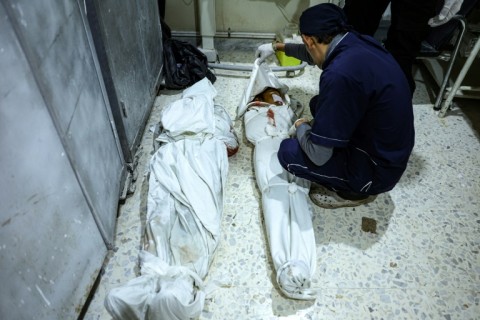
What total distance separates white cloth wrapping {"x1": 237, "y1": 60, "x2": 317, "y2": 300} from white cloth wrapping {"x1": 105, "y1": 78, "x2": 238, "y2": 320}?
0.57 ft

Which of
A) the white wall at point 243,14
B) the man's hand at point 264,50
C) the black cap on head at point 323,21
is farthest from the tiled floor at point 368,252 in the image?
the white wall at point 243,14

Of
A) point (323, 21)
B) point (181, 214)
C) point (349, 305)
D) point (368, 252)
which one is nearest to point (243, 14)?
point (323, 21)

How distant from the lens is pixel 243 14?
9.22 feet

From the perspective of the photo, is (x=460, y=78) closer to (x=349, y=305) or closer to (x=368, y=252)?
(x=368, y=252)

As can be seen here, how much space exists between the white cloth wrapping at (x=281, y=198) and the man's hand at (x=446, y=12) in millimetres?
882

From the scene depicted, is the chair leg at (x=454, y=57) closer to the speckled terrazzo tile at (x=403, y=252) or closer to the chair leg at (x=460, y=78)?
the chair leg at (x=460, y=78)

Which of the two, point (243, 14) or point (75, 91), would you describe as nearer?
point (75, 91)

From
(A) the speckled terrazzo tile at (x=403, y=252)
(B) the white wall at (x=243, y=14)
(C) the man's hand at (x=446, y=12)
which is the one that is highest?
(C) the man's hand at (x=446, y=12)

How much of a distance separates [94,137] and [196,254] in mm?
576

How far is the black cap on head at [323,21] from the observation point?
122 centimetres

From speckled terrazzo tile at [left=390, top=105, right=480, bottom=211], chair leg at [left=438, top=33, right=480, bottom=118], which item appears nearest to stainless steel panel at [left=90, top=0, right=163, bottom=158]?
speckled terrazzo tile at [left=390, top=105, right=480, bottom=211]

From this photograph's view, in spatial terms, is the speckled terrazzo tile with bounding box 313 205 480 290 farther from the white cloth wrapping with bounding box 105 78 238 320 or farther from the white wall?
the white wall

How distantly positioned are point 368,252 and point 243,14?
214cm

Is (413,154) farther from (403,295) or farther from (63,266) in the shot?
(63,266)
